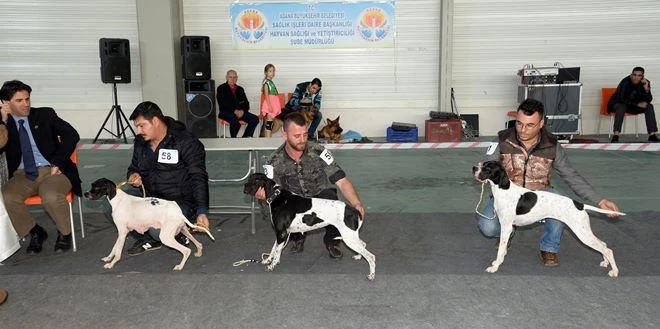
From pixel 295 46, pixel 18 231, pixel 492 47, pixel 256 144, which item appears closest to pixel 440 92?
pixel 492 47

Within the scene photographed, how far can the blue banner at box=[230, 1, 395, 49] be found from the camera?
10.8 meters

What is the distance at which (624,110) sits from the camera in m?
9.98

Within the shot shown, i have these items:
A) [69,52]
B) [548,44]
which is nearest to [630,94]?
[548,44]

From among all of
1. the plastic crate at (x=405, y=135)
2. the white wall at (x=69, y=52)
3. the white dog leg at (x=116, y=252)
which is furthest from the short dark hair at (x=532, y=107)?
the white wall at (x=69, y=52)

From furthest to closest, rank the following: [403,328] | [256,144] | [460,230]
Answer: [256,144]
[460,230]
[403,328]

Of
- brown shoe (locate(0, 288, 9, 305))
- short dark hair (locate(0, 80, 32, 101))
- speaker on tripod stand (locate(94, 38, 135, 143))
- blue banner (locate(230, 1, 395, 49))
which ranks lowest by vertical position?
brown shoe (locate(0, 288, 9, 305))

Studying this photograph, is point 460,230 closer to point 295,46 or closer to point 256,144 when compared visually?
point 256,144

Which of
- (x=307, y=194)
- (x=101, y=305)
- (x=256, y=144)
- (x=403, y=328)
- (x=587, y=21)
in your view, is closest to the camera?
(x=403, y=328)

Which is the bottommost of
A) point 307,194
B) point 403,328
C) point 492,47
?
point 403,328

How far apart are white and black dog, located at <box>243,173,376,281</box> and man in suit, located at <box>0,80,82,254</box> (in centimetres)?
160

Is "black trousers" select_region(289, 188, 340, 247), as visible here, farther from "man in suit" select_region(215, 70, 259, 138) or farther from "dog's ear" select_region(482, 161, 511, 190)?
"man in suit" select_region(215, 70, 259, 138)

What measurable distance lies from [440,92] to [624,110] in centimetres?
306

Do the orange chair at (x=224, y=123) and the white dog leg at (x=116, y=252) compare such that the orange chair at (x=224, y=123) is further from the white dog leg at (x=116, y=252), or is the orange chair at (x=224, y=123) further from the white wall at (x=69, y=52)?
the white dog leg at (x=116, y=252)

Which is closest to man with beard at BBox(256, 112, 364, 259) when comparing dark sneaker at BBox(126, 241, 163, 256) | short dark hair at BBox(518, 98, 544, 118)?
dark sneaker at BBox(126, 241, 163, 256)
